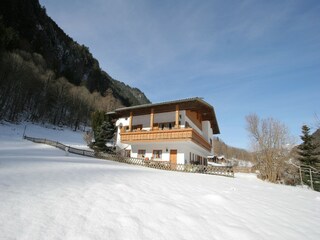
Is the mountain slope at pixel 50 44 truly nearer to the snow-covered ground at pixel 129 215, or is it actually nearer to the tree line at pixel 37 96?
the tree line at pixel 37 96

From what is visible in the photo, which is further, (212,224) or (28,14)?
(28,14)

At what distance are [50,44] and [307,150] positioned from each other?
82.1 m

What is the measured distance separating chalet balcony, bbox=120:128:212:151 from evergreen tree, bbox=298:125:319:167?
13381 millimetres

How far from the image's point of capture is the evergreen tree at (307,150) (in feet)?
87.2

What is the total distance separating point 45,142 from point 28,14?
61.6m

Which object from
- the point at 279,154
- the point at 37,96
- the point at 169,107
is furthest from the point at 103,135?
the point at 37,96

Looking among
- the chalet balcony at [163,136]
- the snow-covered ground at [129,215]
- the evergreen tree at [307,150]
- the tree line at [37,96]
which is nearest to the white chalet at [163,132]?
the chalet balcony at [163,136]

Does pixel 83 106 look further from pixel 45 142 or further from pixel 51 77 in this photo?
pixel 45 142

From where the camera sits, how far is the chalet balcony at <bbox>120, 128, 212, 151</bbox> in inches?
857

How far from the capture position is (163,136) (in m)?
23.0

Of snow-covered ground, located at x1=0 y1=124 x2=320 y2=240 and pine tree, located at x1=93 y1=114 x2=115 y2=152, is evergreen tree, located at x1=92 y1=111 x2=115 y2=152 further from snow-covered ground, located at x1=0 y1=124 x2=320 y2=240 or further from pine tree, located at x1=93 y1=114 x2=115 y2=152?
snow-covered ground, located at x1=0 y1=124 x2=320 y2=240

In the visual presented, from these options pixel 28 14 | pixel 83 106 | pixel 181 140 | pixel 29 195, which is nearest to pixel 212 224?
pixel 29 195

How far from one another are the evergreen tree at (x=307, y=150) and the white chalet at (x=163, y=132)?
12636mm

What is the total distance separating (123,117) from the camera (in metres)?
29.8
